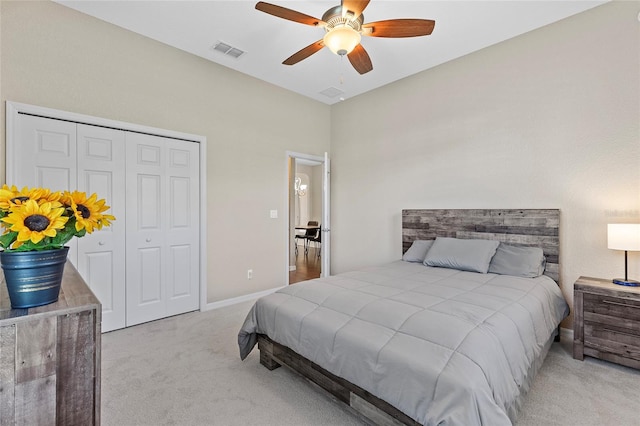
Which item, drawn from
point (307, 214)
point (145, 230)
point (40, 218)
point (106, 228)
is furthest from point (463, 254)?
point (307, 214)

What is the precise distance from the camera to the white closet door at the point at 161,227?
124 inches

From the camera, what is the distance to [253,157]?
4156 mm

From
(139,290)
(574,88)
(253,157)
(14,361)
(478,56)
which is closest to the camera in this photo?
(14,361)

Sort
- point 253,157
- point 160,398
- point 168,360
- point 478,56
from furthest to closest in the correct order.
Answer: point 253,157 → point 478,56 → point 168,360 → point 160,398

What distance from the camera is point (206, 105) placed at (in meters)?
3.69

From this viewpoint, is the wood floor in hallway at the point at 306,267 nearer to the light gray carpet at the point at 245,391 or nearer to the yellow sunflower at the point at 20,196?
the light gray carpet at the point at 245,391

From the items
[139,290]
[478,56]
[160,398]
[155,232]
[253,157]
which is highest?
[478,56]

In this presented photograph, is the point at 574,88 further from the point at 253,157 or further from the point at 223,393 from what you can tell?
the point at 223,393

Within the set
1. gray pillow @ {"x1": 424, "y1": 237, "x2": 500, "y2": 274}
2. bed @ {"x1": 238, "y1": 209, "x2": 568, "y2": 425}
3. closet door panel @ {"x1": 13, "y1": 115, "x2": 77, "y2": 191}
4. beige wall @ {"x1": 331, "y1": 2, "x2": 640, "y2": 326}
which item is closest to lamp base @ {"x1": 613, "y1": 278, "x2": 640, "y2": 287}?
beige wall @ {"x1": 331, "y1": 2, "x2": 640, "y2": 326}

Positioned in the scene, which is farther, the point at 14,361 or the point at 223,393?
the point at 223,393

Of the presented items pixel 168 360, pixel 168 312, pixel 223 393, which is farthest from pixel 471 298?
pixel 168 312

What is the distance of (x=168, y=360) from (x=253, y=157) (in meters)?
2.59

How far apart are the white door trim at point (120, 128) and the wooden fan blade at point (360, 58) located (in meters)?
1.98

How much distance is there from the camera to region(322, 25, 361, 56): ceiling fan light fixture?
2180 millimetres
